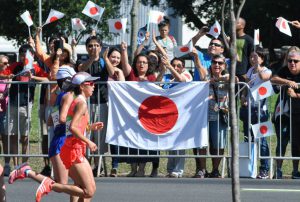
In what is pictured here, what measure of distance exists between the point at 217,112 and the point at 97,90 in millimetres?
1736

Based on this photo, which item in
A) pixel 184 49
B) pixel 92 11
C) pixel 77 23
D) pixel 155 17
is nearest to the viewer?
pixel 184 49

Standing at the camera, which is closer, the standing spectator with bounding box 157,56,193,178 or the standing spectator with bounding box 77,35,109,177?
the standing spectator with bounding box 157,56,193,178

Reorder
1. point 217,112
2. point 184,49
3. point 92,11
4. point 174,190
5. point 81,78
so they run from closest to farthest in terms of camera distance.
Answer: point 81,78
point 174,190
point 217,112
point 184,49
point 92,11

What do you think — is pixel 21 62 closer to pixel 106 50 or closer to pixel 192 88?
pixel 106 50

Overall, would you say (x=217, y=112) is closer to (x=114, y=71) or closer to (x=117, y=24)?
(x=114, y=71)

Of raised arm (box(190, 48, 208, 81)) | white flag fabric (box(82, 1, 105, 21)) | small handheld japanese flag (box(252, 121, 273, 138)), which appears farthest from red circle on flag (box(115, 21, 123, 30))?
small handheld japanese flag (box(252, 121, 273, 138))

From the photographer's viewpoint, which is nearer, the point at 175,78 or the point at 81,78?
the point at 81,78

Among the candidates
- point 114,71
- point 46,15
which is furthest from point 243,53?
point 46,15

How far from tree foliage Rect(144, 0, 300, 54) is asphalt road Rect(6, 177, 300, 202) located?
32262 millimetres

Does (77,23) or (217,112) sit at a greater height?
(77,23)

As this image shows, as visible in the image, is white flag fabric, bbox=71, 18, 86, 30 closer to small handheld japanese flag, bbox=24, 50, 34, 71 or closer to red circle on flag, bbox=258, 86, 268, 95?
small handheld japanese flag, bbox=24, 50, 34, 71

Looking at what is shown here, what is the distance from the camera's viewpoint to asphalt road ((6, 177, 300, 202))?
11.9 meters

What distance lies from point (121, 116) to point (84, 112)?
4515mm

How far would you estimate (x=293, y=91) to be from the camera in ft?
Answer: 45.6
